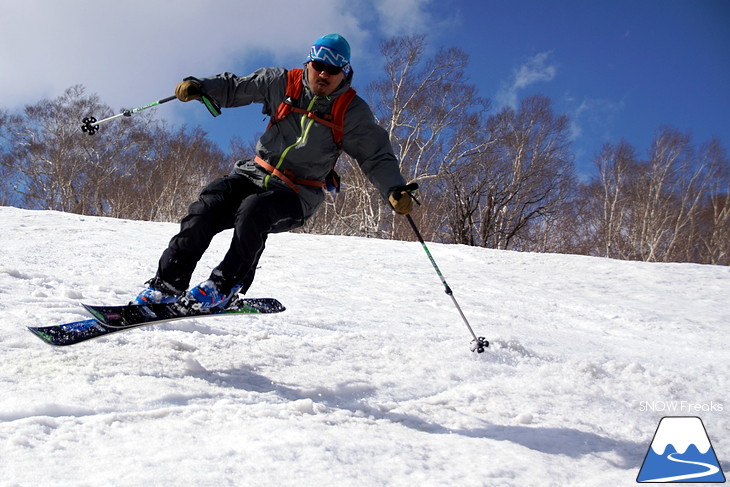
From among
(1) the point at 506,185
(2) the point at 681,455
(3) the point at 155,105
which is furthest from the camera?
(1) the point at 506,185

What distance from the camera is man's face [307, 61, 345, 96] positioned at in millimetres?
3025

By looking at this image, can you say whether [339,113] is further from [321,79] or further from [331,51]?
[331,51]

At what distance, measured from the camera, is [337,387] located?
2.81m

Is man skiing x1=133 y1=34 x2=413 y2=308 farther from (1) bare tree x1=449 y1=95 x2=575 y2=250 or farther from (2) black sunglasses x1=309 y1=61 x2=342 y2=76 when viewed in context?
(1) bare tree x1=449 y1=95 x2=575 y2=250

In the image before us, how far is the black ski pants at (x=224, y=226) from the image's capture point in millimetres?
2887

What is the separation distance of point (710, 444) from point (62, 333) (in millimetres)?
3292

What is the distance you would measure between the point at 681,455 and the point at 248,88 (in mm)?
3048

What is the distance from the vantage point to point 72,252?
618cm

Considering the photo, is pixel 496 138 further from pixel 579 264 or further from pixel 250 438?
pixel 250 438

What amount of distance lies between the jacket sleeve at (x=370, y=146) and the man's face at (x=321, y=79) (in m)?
0.18

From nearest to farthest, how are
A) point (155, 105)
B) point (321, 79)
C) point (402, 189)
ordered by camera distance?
1. point (321, 79)
2. point (402, 189)
3. point (155, 105)

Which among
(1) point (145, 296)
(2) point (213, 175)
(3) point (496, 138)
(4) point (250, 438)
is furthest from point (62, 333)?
(2) point (213, 175)

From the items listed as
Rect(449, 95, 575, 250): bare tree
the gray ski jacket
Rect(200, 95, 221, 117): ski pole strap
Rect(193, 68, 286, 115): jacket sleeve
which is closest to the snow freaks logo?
the gray ski jacket

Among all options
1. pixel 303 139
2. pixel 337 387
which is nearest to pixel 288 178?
pixel 303 139
